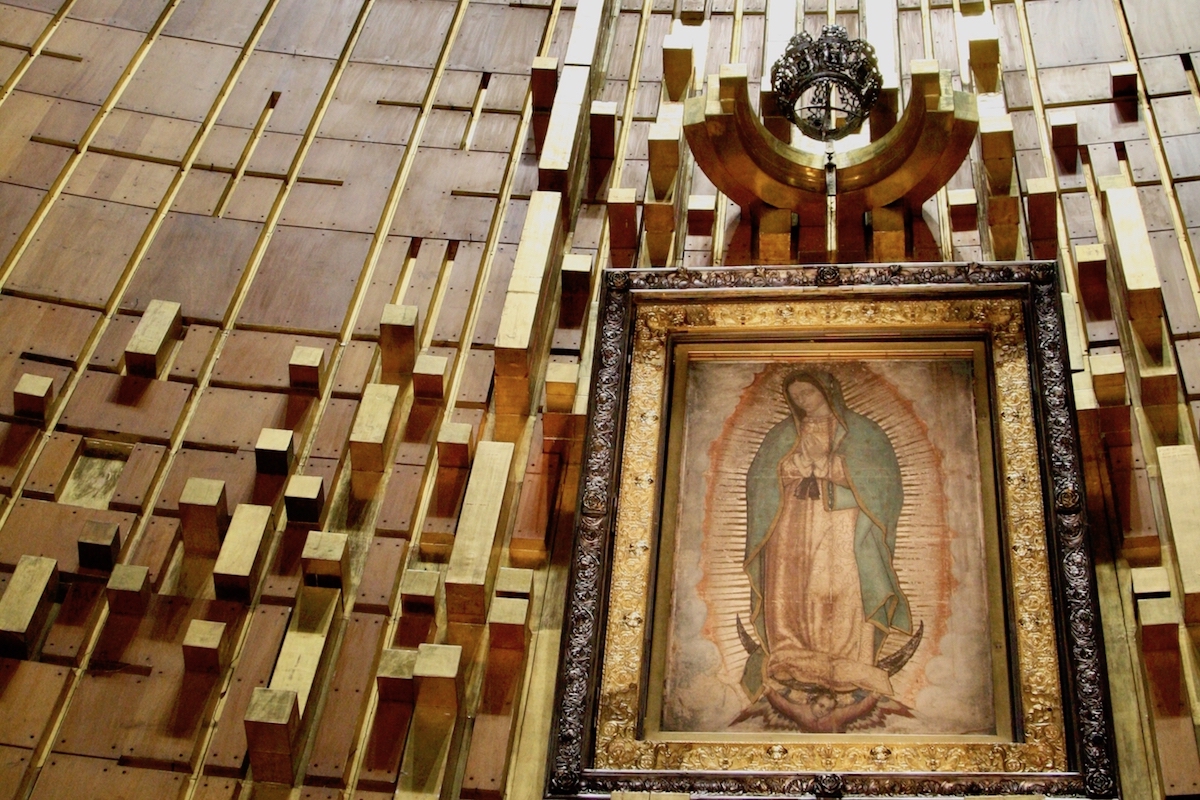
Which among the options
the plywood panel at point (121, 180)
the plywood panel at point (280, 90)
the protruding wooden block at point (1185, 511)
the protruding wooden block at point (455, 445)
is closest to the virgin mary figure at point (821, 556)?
the protruding wooden block at point (1185, 511)

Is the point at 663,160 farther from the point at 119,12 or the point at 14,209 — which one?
the point at 119,12

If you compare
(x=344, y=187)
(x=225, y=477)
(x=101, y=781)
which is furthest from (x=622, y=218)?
(x=101, y=781)

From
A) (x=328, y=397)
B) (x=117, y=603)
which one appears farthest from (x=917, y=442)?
(x=117, y=603)

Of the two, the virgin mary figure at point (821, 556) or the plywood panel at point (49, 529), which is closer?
the virgin mary figure at point (821, 556)

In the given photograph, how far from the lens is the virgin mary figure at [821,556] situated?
4816 millimetres

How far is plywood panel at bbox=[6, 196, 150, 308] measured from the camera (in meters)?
6.02

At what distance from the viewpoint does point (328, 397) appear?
18.9 feet

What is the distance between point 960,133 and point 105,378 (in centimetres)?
346

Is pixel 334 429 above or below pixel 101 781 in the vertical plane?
above

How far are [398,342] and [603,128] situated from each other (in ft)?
4.84

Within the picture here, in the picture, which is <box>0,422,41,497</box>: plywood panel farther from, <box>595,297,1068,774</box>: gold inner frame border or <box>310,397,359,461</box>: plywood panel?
<box>595,297,1068,774</box>: gold inner frame border

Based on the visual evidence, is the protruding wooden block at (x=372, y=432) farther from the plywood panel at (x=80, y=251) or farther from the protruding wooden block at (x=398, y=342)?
the plywood panel at (x=80, y=251)

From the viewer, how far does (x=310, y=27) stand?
23.7ft

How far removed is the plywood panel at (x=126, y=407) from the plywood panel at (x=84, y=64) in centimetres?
167
